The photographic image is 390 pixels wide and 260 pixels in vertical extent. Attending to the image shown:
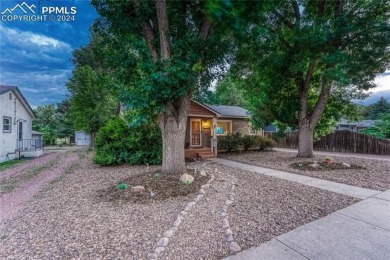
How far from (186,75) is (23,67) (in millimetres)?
12341

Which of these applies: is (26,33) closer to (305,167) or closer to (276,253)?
(276,253)

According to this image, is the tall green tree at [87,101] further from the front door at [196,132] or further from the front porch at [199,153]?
the front porch at [199,153]

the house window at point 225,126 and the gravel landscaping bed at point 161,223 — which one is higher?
the house window at point 225,126

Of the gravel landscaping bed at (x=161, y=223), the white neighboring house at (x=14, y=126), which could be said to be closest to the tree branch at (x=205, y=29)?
the gravel landscaping bed at (x=161, y=223)

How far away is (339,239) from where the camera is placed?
2.89 metres

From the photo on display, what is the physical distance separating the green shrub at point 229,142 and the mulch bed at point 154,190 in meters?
8.05

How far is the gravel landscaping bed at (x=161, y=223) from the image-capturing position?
2.64m

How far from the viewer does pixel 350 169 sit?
25.7ft

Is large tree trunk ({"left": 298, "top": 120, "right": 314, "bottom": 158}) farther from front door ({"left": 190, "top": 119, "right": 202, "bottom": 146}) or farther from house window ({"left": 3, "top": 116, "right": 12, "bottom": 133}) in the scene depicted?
house window ({"left": 3, "top": 116, "right": 12, "bottom": 133})

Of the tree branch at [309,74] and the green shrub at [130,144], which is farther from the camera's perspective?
the tree branch at [309,74]

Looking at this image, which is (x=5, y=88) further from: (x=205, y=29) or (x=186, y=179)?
(x=186, y=179)

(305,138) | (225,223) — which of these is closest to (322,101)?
(305,138)

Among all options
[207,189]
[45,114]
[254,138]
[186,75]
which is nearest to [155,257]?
[207,189]

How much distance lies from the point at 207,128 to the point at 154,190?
32.9 feet
